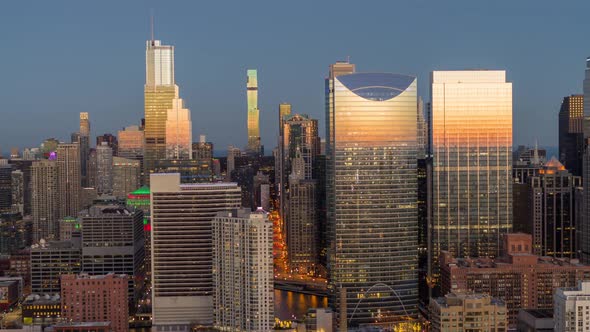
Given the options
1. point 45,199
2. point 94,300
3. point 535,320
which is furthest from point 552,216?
point 45,199

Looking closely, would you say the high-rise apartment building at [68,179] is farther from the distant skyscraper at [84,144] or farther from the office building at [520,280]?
the office building at [520,280]

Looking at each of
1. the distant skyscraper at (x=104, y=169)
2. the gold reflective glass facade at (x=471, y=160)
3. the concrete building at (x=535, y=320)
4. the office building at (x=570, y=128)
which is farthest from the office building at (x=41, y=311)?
the distant skyscraper at (x=104, y=169)

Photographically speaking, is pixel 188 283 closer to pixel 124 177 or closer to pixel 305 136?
pixel 305 136

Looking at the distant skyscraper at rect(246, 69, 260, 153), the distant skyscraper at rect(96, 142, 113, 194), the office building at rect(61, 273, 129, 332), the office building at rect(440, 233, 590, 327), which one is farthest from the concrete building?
the distant skyscraper at rect(246, 69, 260, 153)

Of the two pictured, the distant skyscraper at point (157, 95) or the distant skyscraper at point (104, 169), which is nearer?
the distant skyscraper at point (157, 95)

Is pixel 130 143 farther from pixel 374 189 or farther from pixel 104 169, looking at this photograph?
pixel 374 189

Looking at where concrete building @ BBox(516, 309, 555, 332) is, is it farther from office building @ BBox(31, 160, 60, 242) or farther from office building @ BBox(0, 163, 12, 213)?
office building @ BBox(0, 163, 12, 213)
